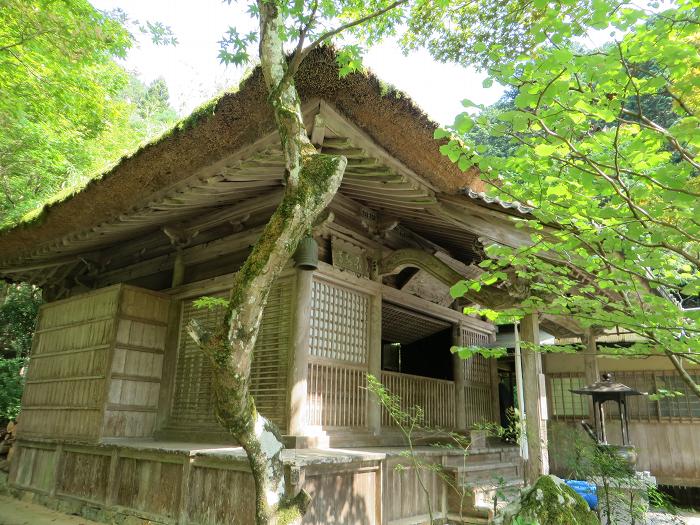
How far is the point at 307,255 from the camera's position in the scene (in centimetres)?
530

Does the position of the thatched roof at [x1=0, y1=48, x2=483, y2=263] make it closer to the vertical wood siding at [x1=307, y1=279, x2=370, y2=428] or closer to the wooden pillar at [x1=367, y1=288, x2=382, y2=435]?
the vertical wood siding at [x1=307, y1=279, x2=370, y2=428]

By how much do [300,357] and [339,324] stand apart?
2.59 feet

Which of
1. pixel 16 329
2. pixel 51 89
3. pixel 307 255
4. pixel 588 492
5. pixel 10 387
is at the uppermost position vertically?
pixel 51 89

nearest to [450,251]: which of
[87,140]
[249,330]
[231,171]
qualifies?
[231,171]

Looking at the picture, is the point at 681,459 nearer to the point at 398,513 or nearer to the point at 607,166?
the point at 398,513

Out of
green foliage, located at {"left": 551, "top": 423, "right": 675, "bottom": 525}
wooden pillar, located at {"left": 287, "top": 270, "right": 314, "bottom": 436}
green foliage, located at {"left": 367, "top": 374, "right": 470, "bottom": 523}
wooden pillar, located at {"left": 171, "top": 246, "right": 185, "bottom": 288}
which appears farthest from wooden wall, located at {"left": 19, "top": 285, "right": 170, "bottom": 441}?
green foliage, located at {"left": 551, "top": 423, "right": 675, "bottom": 525}

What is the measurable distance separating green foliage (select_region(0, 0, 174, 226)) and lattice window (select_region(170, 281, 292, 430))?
225 cm

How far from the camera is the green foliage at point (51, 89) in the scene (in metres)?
6.43

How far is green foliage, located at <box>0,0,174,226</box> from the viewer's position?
21.1 ft

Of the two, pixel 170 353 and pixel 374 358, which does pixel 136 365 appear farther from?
pixel 374 358

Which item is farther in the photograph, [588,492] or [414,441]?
[414,441]

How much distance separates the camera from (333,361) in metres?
5.61

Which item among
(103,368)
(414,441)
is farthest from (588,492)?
(103,368)

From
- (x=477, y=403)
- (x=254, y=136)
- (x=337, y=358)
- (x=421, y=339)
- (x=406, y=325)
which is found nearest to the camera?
(x=254, y=136)
